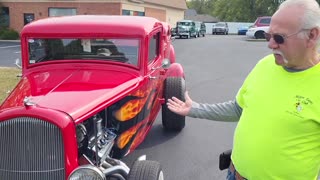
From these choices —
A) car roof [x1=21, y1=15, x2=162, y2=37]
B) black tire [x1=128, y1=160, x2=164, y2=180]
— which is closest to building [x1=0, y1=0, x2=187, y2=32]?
car roof [x1=21, y1=15, x2=162, y2=37]

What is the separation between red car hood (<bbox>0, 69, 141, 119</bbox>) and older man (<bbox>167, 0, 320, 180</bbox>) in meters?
1.53

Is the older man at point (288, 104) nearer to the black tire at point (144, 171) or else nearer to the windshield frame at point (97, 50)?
Result: the black tire at point (144, 171)

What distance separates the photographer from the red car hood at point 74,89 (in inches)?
131

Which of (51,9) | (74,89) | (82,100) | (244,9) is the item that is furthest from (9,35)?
(244,9)

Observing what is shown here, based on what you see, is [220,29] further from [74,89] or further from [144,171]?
[144,171]

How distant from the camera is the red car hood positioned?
3.32 meters

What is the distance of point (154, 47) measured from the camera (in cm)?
538

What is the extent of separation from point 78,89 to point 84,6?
30.3 meters

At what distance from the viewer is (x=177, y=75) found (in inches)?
243

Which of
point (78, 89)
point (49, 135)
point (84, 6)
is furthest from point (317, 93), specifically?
point (84, 6)

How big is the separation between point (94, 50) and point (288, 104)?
114 inches

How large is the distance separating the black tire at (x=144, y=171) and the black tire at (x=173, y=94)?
7.80 ft

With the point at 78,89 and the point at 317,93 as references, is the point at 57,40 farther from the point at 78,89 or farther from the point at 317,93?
the point at 317,93

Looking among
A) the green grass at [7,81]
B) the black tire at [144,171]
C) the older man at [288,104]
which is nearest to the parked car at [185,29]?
the green grass at [7,81]
